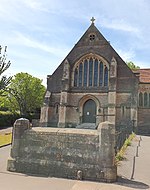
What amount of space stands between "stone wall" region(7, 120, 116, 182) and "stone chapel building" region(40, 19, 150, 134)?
57.6 feet

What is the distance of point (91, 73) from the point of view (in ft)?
94.9

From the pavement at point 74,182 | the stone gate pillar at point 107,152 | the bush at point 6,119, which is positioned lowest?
the pavement at point 74,182

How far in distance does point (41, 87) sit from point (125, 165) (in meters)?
36.3

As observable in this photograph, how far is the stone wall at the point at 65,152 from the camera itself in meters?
8.66

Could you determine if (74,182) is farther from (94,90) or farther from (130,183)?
(94,90)

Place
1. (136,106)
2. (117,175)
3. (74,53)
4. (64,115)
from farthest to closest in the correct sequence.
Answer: (74,53) < (64,115) < (136,106) < (117,175)

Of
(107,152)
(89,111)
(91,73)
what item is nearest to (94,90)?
(91,73)

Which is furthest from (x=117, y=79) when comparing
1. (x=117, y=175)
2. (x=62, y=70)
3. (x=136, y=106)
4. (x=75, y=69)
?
(x=117, y=175)

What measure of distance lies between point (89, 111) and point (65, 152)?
19758 millimetres

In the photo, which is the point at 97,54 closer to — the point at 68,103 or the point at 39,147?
the point at 68,103

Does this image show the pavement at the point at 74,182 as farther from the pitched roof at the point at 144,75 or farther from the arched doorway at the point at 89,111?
the pitched roof at the point at 144,75

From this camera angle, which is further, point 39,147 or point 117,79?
point 117,79

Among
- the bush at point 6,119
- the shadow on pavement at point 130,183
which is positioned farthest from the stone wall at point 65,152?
the bush at point 6,119

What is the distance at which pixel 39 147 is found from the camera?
9703 millimetres
